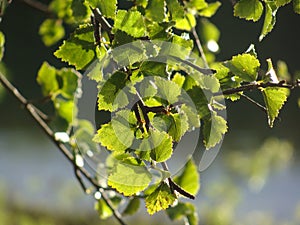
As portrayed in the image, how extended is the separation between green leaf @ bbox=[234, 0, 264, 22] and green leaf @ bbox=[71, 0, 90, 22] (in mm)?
126

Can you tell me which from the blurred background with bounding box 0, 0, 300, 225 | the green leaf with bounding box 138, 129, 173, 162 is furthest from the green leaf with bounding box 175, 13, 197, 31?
the blurred background with bounding box 0, 0, 300, 225

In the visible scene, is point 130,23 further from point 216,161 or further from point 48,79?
point 216,161

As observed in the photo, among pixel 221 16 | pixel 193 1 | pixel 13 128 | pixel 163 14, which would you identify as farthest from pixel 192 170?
pixel 221 16

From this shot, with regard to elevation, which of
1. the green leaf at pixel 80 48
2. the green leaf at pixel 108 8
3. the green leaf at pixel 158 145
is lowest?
the green leaf at pixel 158 145

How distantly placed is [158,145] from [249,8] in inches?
5.5

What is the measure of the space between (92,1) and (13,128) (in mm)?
4198

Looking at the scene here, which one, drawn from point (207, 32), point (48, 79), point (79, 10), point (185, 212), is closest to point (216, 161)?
point (207, 32)

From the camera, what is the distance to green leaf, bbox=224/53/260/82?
43 centimetres

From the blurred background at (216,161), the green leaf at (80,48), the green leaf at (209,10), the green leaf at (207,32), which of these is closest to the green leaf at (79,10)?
the green leaf at (80,48)

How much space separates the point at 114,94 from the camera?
0.40 meters

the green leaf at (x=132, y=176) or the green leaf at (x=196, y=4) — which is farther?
the green leaf at (x=196, y=4)

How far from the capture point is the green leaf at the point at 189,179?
73cm

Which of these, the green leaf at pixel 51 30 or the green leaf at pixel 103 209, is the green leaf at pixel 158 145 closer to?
the green leaf at pixel 103 209

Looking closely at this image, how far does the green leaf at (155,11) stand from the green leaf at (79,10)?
0.05 meters
